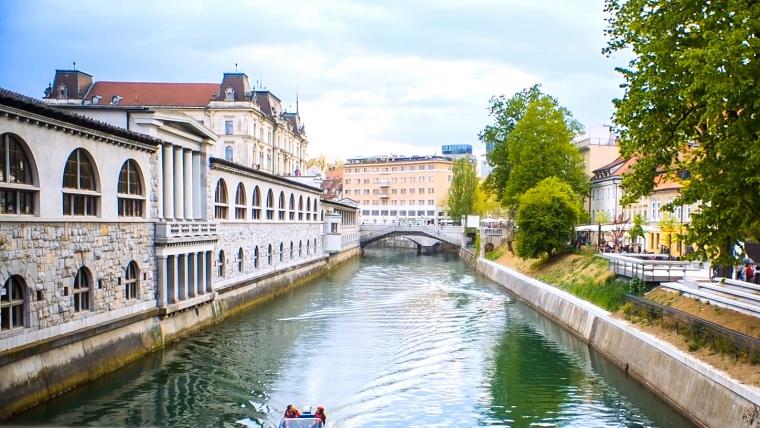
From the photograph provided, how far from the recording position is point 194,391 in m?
22.8

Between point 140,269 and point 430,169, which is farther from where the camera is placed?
point 430,169

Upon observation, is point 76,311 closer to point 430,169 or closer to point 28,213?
point 28,213

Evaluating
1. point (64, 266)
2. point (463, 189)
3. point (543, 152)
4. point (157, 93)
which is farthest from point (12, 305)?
point (463, 189)

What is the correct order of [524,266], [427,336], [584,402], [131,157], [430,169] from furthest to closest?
1. [430,169]
2. [524,266]
3. [427,336]
4. [131,157]
5. [584,402]

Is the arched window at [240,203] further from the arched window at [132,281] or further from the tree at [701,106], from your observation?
the tree at [701,106]

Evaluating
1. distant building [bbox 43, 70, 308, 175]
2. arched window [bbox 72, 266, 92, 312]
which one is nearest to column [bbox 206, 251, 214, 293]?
arched window [bbox 72, 266, 92, 312]

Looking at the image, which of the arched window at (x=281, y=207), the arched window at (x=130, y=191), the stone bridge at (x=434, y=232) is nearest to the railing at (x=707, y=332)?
the arched window at (x=130, y=191)

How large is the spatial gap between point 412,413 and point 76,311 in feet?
36.3

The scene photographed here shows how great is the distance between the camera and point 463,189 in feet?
334

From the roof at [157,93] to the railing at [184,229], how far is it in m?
46.2

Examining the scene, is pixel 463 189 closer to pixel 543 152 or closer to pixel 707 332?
pixel 543 152

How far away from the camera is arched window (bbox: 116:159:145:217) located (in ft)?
87.1

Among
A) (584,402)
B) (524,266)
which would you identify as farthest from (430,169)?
(584,402)

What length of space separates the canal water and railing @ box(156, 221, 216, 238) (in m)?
4.50
